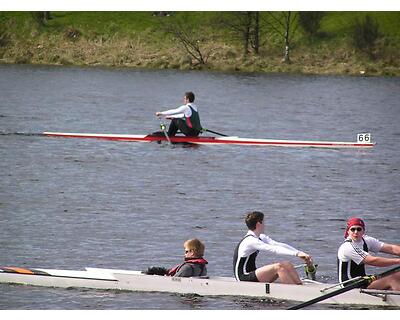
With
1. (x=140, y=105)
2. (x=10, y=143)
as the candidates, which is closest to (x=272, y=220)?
(x=10, y=143)

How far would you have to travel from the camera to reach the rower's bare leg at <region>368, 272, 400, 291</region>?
46.8ft

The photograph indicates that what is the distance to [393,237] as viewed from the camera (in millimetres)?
19562

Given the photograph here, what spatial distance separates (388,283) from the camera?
14281mm

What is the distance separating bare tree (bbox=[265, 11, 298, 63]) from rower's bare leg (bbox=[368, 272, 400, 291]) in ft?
116

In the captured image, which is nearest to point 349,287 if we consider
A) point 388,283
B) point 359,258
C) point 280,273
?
point 359,258

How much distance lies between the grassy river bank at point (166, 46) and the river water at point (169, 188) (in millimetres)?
4991

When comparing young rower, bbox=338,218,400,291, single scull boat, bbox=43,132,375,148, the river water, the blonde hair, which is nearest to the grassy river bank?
the river water

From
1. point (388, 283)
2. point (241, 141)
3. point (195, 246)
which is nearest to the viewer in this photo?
point (388, 283)

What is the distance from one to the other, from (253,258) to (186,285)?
0.87m

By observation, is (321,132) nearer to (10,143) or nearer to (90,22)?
(10,143)

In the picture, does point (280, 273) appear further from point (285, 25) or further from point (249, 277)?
point (285, 25)

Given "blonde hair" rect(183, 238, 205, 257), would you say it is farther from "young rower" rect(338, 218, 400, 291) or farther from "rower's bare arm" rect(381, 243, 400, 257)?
"rower's bare arm" rect(381, 243, 400, 257)

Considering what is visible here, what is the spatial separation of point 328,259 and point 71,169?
32.6 ft
